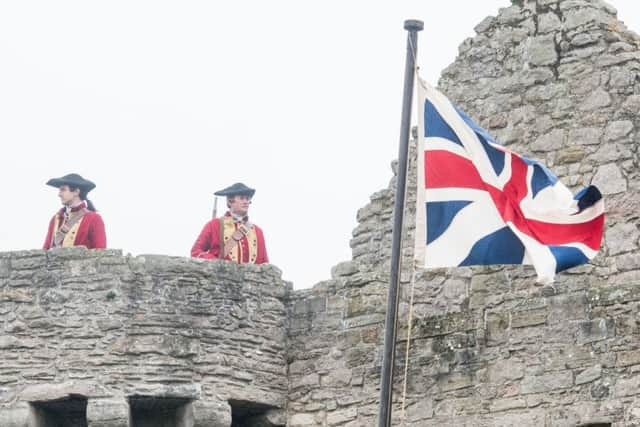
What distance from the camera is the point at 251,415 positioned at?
945 inches

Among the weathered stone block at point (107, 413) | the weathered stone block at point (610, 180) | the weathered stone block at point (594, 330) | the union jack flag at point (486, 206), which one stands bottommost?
the weathered stone block at point (107, 413)

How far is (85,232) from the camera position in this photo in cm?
2447

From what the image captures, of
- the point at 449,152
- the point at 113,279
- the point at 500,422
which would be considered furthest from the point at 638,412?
the point at 113,279

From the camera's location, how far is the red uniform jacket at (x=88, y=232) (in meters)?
24.4

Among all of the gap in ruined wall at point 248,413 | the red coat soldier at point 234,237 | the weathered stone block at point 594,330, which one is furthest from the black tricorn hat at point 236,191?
the weathered stone block at point 594,330

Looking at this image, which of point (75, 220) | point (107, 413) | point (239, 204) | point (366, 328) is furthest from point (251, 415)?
point (75, 220)

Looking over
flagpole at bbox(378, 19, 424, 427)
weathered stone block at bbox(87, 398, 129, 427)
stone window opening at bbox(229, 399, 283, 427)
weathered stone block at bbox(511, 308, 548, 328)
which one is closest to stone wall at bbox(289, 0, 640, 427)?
weathered stone block at bbox(511, 308, 548, 328)

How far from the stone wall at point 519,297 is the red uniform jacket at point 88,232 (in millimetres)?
1680

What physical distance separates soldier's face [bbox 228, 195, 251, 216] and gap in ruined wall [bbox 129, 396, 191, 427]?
6.93 feet

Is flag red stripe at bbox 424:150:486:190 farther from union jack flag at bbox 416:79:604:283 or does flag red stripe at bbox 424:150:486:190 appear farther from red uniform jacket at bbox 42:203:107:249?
red uniform jacket at bbox 42:203:107:249

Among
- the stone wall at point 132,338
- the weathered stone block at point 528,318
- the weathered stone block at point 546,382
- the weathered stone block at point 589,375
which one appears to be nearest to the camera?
the weathered stone block at point 589,375

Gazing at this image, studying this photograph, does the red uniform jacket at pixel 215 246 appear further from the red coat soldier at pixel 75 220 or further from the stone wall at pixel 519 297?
the red coat soldier at pixel 75 220

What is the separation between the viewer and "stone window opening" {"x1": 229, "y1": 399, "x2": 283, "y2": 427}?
78.2 ft

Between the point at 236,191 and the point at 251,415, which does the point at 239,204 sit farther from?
the point at 251,415
